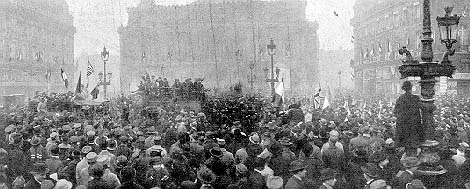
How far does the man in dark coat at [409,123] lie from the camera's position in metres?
10.0

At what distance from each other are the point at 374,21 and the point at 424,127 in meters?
51.3

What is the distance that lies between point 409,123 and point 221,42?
55467 millimetres

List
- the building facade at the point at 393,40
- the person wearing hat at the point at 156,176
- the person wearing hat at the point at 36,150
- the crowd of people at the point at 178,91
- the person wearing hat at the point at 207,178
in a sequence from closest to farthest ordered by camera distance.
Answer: the person wearing hat at the point at 207,178 → the person wearing hat at the point at 156,176 → the person wearing hat at the point at 36,150 → the crowd of people at the point at 178,91 → the building facade at the point at 393,40

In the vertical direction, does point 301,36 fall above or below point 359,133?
above

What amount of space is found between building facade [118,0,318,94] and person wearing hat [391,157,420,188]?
55.6 m

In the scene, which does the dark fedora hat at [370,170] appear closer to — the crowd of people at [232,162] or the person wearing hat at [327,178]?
the crowd of people at [232,162]

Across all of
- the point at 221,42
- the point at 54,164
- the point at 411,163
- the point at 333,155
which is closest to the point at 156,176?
the point at 54,164

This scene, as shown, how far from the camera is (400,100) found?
34.3 feet

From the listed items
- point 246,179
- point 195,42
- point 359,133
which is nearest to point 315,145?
point 359,133

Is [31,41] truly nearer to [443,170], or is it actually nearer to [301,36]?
[301,36]

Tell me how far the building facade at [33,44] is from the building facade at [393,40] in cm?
3482

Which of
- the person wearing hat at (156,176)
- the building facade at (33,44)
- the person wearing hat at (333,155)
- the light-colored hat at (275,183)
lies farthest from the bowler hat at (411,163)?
the building facade at (33,44)

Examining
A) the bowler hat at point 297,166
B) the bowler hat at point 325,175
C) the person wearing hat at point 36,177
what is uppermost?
the bowler hat at point 297,166

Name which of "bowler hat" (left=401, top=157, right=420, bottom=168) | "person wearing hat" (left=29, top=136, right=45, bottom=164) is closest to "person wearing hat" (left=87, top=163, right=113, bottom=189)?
"person wearing hat" (left=29, top=136, right=45, bottom=164)
